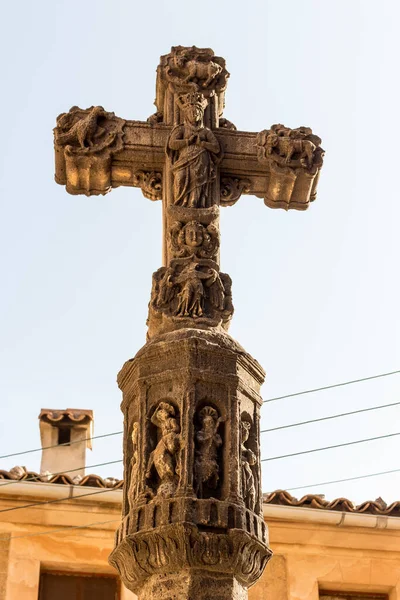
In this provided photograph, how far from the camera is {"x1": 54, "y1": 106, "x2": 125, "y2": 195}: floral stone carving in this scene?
6668mm

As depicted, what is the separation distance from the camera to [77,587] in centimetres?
1089

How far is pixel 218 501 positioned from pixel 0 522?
636cm

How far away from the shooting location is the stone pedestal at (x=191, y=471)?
4.82 m

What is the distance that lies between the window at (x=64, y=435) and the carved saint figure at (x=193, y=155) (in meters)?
6.66

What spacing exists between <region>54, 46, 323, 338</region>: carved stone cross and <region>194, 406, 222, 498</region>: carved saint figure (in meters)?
1.33

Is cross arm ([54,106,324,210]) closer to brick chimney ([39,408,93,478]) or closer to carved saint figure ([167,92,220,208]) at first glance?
carved saint figure ([167,92,220,208])

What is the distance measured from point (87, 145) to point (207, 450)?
93.3 inches

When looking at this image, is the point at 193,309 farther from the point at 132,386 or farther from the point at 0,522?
the point at 0,522

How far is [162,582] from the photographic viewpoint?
4855 millimetres

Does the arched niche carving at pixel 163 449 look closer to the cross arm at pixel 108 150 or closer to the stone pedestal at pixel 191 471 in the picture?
the stone pedestal at pixel 191 471

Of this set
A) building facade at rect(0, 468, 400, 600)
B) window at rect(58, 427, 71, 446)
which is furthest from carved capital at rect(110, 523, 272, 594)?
window at rect(58, 427, 71, 446)

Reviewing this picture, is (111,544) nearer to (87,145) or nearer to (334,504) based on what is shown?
(334,504)

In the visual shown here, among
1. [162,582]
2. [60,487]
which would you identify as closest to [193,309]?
[162,582]

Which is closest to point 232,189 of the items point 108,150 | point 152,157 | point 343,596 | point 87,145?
point 152,157
